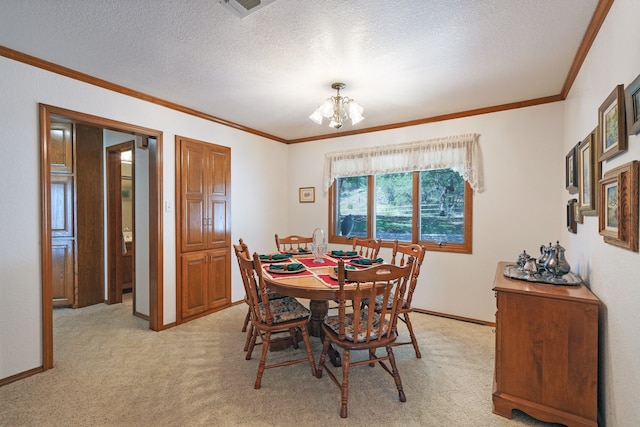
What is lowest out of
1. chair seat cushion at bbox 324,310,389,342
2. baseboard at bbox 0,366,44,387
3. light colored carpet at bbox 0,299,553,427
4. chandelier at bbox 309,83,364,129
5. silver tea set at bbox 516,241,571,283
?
light colored carpet at bbox 0,299,553,427

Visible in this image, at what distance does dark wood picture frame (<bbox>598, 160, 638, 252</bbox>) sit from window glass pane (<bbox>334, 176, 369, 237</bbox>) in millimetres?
2795

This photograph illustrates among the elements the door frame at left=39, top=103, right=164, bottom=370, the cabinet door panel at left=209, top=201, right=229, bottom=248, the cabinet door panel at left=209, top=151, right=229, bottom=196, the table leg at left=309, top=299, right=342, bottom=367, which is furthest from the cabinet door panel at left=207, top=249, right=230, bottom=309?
the table leg at left=309, top=299, right=342, bottom=367

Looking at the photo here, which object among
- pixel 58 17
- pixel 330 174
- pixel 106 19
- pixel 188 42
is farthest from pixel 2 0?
pixel 330 174

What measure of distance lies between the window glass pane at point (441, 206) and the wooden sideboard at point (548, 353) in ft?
5.60

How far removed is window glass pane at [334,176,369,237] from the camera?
4.30 m

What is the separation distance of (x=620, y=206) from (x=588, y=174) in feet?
2.36

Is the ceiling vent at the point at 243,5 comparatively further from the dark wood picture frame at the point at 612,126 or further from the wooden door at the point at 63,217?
the wooden door at the point at 63,217

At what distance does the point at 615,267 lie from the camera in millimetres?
1475

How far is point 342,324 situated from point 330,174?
281cm

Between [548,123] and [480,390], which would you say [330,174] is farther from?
[480,390]

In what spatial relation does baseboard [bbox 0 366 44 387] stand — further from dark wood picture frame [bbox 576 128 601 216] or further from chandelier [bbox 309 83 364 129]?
dark wood picture frame [bbox 576 128 601 216]

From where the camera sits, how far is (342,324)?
1.95m

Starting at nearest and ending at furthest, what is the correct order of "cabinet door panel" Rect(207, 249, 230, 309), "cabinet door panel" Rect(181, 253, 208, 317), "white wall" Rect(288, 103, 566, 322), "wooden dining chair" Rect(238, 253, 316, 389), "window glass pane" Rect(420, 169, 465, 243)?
"wooden dining chair" Rect(238, 253, 316, 389) → "white wall" Rect(288, 103, 566, 322) → "cabinet door panel" Rect(181, 253, 208, 317) → "window glass pane" Rect(420, 169, 465, 243) → "cabinet door panel" Rect(207, 249, 230, 309)

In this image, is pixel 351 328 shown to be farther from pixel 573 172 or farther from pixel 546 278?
pixel 573 172
